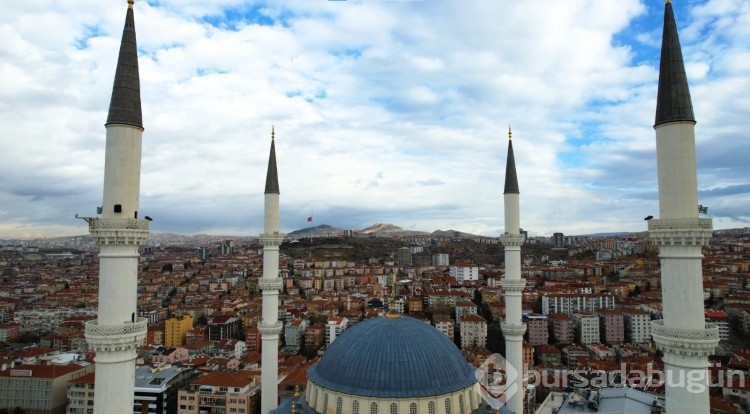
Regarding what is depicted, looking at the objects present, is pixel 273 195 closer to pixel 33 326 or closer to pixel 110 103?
pixel 110 103

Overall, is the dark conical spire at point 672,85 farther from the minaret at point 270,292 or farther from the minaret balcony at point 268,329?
the minaret balcony at point 268,329

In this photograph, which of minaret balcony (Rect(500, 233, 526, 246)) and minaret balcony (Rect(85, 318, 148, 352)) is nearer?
minaret balcony (Rect(85, 318, 148, 352))

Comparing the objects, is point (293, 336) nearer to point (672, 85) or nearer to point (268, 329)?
point (268, 329)

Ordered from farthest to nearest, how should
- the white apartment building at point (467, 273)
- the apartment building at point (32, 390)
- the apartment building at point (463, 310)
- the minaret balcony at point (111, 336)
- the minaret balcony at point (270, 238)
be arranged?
1. the white apartment building at point (467, 273)
2. the apartment building at point (463, 310)
3. the apartment building at point (32, 390)
4. the minaret balcony at point (270, 238)
5. the minaret balcony at point (111, 336)

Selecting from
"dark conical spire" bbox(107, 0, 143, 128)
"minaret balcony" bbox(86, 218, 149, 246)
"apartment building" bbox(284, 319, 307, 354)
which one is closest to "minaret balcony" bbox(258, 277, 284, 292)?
"minaret balcony" bbox(86, 218, 149, 246)

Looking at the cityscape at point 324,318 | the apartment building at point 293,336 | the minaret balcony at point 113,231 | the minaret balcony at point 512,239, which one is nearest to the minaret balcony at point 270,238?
the cityscape at point 324,318

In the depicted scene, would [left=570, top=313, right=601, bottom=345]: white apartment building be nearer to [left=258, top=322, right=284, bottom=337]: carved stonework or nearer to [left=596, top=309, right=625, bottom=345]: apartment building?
[left=596, top=309, right=625, bottom=345]: apartment building

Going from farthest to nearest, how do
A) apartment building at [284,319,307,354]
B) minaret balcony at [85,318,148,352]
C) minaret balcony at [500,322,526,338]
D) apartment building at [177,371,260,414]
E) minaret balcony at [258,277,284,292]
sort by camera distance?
apartment building at [284,319,307,354], apartment building at [177,371,260,414], minaret balcony at [258,277,284,292], minaret balcony at [500,322,526,338], minaret balcony at [85,318,148,352]
